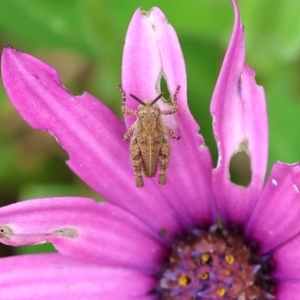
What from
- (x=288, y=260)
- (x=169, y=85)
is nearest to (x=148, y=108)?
(x=169, y=85)

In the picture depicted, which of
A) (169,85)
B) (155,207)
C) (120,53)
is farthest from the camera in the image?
(120,53)

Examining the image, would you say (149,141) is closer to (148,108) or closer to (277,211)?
(148,108)

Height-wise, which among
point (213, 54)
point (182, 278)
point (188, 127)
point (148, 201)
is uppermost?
point (213, 54)

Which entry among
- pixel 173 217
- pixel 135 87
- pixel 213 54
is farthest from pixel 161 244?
pixel 213 54

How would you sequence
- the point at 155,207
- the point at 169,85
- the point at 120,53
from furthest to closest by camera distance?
the point at 120,53 < the point at 155,207 < the point at 169,85

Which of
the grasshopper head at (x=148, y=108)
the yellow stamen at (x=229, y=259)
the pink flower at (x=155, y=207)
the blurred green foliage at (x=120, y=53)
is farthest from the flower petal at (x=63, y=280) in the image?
the blurred green foliage at (x=120, y=53)

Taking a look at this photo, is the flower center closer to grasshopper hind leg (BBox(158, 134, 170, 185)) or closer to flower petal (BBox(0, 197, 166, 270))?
flower petal (BBox(0, 197, 166, 270))

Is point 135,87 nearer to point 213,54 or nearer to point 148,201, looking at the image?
point 148,201

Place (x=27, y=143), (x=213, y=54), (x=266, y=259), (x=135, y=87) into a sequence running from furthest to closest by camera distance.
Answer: (x=27, y=143), (x=213, y=54), (x=266, y=259), (x=135, y=87)
